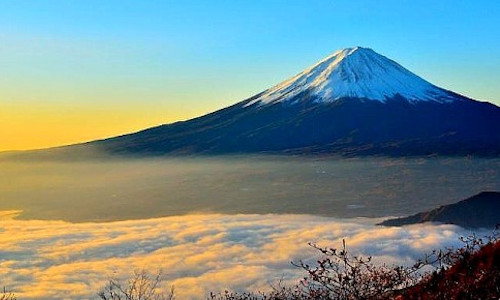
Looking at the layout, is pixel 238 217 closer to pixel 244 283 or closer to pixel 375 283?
pixel 244 283

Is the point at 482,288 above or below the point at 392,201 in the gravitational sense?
above

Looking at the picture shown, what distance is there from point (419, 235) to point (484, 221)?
10.4 m

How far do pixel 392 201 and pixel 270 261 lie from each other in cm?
7597

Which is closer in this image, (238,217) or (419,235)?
(419,235)

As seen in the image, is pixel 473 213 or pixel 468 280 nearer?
pixel 468 280

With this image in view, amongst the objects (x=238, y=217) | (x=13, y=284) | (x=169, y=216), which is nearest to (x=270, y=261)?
(x=13, y=284)

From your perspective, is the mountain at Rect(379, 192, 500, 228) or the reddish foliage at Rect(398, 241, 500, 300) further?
the mountain at Rect(379, 192, 500, 228)

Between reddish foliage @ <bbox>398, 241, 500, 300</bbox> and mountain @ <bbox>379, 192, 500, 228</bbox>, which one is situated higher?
reddish foliage @ <bbox>398, 241, 500, 300</bbox>

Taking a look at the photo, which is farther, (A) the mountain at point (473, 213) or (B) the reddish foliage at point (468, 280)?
(A) the mountain at point (473, 213)

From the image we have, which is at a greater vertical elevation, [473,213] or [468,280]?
[468,280]

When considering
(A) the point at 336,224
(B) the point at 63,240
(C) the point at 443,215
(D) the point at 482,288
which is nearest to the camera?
(D) the point at 482,288

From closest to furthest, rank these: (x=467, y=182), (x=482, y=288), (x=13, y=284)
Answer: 1. (x=482, y=288)
2. (x=13, y=284)
3. (x=467, y=182)

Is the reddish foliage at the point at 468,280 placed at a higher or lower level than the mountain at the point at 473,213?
higher

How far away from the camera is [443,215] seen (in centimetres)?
11569
